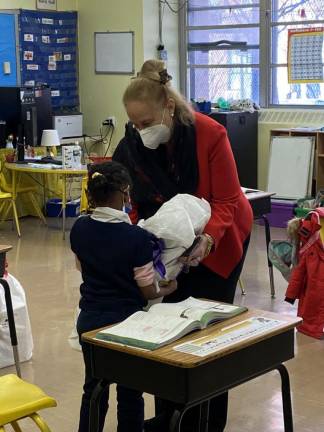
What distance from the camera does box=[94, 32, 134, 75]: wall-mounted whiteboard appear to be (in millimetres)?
8562

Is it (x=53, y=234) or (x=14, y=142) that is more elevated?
(x=14, y=142)

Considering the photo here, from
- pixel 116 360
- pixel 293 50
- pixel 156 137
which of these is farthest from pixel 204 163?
pixel 293 50

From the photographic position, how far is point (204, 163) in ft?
8.92

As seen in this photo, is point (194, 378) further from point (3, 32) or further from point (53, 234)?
point (3, 32)

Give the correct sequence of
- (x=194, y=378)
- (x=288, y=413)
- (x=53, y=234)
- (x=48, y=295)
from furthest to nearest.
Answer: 1. (x=53, y=234)
2. (x=48, y=295)
3. (x=288, y=413)
4. (x=194, y=378)

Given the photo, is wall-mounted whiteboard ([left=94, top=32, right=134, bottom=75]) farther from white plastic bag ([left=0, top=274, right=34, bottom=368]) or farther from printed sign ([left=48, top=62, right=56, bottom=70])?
white plastic bag ([left=0, top=274, right=34, bottom=368])

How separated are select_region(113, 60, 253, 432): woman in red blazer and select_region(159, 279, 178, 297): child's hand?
9 cm

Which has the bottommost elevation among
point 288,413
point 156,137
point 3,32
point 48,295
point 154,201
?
point 48,295

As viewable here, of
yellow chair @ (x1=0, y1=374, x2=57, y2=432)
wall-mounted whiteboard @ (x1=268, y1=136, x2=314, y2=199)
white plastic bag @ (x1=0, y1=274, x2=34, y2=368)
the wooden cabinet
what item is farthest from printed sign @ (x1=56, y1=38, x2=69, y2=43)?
yellow chair @ (x1=0, y1=374, x2=57, y2=432)

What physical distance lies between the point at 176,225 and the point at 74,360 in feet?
5.90

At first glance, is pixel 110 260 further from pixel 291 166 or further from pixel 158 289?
pixel 291 166

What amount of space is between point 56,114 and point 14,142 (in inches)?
37.5

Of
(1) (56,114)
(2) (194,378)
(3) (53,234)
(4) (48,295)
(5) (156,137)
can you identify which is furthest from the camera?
(1) (56,114)

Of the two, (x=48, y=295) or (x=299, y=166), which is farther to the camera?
(x=299, y=166)
